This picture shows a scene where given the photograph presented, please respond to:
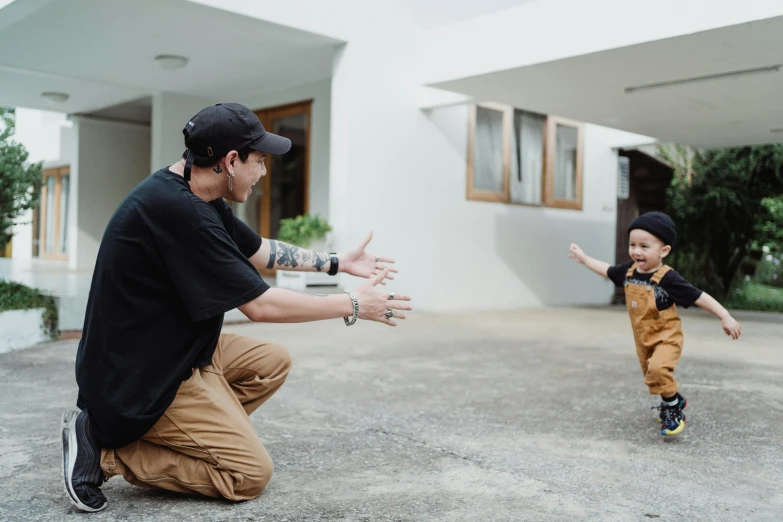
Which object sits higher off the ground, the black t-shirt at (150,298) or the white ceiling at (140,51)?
the white ceiling at (140,51)

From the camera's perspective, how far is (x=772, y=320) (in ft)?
31.9

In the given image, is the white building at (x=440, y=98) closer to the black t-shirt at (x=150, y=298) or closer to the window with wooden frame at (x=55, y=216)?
the window with wooden frame at (x=55, y=216)

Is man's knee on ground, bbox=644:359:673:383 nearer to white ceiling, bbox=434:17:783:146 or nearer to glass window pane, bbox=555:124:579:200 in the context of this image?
white ceiling, bbox=434:17:783:146

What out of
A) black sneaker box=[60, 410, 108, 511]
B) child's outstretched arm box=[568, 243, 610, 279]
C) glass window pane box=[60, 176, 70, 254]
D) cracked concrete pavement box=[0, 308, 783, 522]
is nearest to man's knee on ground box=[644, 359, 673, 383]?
cracked concrete pavement box=[0, 308, 783, 522]

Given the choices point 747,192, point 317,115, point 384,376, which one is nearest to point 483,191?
point 317,115

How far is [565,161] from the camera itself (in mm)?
11594

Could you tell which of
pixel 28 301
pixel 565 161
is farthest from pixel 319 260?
pixel 565 161

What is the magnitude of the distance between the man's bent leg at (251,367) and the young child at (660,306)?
1769mm

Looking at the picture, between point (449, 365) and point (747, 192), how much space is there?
919 centimetres

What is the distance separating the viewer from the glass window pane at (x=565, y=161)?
37.7ft

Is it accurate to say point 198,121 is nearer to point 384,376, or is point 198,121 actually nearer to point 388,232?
point 384,376

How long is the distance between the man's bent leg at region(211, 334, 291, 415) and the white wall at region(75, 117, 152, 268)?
1207 centimetres

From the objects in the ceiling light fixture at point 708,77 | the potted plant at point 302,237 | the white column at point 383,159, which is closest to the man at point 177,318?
the ceiling light fixture at point 708,77

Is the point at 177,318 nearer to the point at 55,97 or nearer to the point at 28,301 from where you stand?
the point at 28,301
